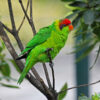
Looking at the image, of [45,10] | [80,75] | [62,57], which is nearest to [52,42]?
[45,10]

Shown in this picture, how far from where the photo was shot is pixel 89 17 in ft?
3.52

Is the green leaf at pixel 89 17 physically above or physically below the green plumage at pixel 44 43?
above

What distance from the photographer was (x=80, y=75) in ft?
6.28

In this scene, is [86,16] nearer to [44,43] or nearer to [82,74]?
[44,43]

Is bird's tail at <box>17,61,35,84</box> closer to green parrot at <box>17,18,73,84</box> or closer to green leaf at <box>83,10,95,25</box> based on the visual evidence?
green parrot at <box>17,18,73,84</box>

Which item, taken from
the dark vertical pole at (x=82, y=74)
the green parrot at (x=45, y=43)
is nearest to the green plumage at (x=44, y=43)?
the green parrot at (x=45, y=43)

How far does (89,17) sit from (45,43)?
7.2 inches

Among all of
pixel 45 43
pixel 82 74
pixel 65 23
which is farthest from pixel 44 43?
pixel 82 74

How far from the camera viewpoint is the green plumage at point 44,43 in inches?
41.4

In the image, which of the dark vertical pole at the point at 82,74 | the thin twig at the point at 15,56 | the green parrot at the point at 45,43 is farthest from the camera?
the dark vertical pole at the point at 82,74

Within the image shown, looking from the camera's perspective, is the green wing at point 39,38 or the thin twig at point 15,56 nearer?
the thin twig at point 15,56

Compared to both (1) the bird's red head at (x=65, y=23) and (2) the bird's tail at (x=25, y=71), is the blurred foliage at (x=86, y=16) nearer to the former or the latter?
(1) the bird's red head at (x=65, y=23)

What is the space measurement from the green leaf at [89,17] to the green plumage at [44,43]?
0.25ft

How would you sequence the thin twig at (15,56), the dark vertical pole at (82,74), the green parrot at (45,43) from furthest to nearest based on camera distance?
1. the dark vertical pole at (82,74)
2. the green parrot at (45,43)
3. the thin twig at (15,56)
